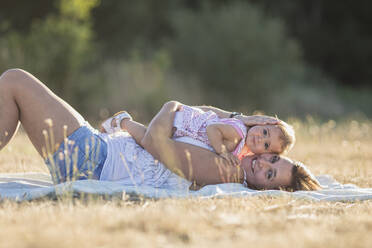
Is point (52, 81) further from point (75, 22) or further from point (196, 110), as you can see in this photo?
point (196, 110)

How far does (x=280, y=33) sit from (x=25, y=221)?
16.2 meters

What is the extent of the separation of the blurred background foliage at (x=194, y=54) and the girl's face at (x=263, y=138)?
851cm

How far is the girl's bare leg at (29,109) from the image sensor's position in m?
3.88

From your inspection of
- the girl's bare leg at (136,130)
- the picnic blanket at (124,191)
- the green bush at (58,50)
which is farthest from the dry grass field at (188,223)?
the green bush at (58,50)

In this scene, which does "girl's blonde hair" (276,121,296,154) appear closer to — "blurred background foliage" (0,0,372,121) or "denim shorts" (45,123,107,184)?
"denim shorts" (45,123,107,184)

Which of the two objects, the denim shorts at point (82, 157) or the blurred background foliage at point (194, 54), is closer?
the denim shorts at point (82, 157)

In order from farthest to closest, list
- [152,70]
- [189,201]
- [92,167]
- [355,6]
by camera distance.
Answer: [355,6], [152,70], [92,167], [189,201]

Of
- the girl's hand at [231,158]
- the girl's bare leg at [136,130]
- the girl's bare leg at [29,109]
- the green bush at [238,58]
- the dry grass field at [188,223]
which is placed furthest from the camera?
the green bush at [238,58]

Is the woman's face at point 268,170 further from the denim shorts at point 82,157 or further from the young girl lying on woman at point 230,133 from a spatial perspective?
the denim shorts at point 82,157

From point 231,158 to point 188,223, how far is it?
4.09 feet

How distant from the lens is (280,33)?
1803 centimetres

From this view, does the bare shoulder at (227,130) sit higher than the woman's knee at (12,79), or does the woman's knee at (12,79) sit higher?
the woman's knee at (12,79)

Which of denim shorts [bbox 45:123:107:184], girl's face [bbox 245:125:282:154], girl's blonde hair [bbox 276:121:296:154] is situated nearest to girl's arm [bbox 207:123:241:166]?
girl's face [bbox 245:125:282:154]

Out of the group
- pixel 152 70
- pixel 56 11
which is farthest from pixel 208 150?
pixel 56 11
